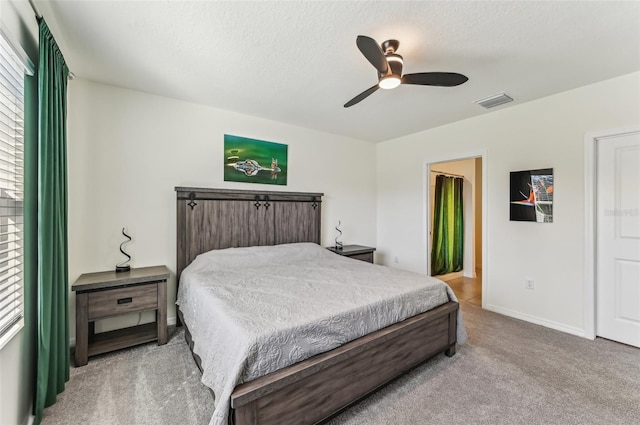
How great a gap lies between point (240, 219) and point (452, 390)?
9.00 ft

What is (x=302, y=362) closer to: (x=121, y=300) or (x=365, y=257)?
(x=121, y=300)

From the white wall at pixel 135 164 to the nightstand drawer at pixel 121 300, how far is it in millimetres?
470

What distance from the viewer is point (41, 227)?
5.42ft

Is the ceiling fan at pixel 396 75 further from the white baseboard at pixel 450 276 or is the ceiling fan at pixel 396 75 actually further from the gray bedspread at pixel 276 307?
the white baseboard at pixel 450 276

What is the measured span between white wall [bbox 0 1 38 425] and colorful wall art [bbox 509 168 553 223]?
444 cm

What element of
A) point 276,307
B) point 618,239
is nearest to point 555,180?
point 618,239

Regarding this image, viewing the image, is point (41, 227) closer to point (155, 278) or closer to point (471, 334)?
point (155, 278)

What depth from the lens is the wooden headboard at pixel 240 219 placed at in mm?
3066

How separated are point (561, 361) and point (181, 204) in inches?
157

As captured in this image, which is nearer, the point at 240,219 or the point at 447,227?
the point at 240,219

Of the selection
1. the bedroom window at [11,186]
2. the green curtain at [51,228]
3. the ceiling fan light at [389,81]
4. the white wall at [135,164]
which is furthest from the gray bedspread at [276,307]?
the ceiling fan light at [389,81]

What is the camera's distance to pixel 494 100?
3.09 m

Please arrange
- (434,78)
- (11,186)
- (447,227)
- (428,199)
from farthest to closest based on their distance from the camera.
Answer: (447,227) < (428,199) < (434,78) < (11,186)

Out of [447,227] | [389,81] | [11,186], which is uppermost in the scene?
[389,81]
